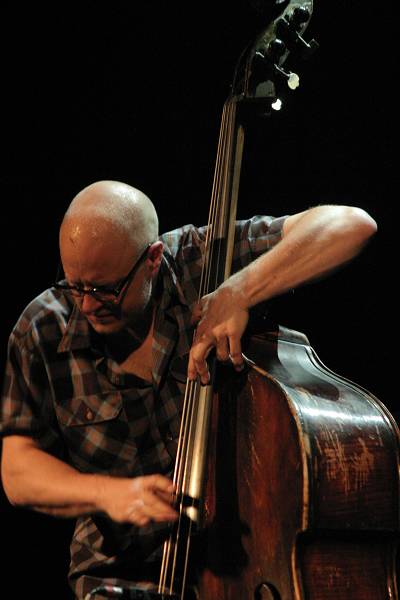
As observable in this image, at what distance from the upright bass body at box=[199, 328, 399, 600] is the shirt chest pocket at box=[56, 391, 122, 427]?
0.52 meters

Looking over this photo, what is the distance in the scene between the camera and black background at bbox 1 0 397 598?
304 cm

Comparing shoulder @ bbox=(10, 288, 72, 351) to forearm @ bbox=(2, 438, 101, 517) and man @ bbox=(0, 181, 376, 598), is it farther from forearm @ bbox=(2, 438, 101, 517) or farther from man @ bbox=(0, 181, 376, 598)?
forearm @ bbox=(2, 438, 101, 517)

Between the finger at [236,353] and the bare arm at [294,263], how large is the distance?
60 millimetres

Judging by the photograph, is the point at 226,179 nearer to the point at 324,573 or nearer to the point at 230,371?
the point at 230,371

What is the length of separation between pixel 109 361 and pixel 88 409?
160 millimetres

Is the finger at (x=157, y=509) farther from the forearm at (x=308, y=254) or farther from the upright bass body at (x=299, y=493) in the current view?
the forearm at (x=308, y=254)

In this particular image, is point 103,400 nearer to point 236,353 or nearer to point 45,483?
point 45,483

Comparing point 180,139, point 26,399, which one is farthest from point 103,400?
point 180,139

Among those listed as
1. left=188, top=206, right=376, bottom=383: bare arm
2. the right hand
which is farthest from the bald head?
the right hand

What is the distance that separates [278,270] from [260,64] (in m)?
0.68

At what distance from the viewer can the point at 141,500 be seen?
1.50 meters

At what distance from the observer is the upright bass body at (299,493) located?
4.59 feet

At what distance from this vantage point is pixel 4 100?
3.11m

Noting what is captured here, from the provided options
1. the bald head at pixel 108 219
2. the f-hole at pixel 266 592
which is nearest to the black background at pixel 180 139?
the bald head at pixel 108 219
